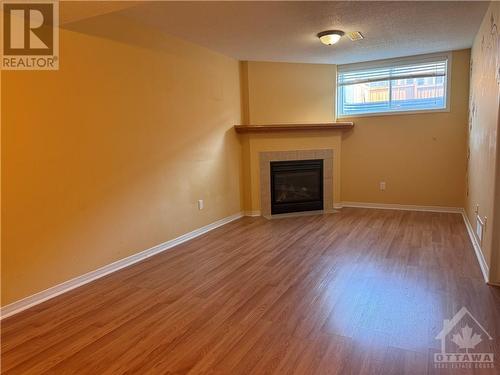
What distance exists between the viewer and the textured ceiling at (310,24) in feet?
9.73

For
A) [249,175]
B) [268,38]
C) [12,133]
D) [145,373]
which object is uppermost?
[268,38]

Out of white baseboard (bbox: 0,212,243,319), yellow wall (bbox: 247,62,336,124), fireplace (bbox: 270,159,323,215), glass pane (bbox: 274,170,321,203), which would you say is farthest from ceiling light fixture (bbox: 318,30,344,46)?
white baseboard (bbox: 0,212,243,319)

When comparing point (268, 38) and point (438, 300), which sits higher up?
point (268, 38)

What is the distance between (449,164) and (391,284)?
311 cm

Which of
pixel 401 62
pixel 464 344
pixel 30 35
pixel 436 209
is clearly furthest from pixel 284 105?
pixel 464 344

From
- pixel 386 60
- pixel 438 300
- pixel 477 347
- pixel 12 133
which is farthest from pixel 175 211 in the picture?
pixel 386 60

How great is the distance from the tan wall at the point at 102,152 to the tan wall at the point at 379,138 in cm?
112

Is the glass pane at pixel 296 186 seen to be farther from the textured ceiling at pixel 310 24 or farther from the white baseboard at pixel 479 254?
the white baseboard at pixel 479 254

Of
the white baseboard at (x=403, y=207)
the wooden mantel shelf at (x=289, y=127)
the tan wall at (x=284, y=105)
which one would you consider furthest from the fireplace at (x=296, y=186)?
the white baseboard at (x=403, y=207)

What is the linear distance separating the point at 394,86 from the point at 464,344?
4.25 metres

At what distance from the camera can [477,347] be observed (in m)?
1.80

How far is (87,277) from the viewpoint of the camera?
2.84 m

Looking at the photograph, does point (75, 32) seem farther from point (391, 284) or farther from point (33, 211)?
point (391, 284)

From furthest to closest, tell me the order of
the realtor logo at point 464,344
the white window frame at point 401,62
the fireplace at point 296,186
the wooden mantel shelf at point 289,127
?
1. the fireplace at point 296,186
2. the wooden mantel shelf at point 289,127
3. the white window frame at point 401,62
4. the realtor logo at point 464,344
